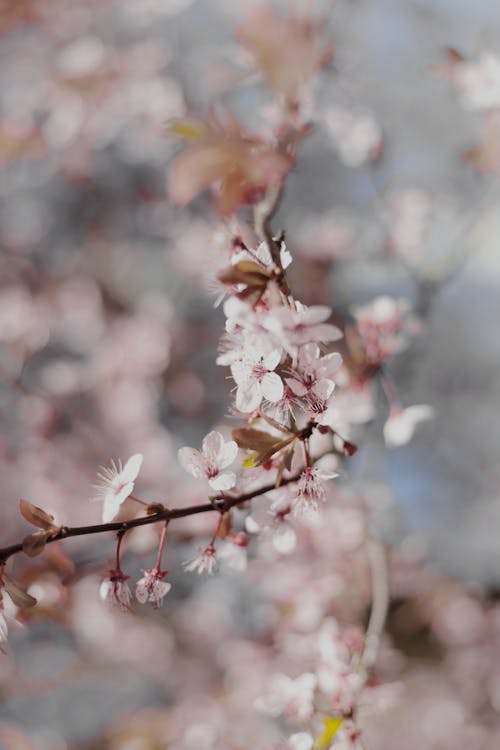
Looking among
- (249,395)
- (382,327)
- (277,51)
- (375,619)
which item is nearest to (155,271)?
(382,327)

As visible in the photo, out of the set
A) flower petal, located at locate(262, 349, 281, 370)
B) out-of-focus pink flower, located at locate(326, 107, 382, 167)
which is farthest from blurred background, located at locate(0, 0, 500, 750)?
flower petal, located at locate(262, 349, 281, 370)

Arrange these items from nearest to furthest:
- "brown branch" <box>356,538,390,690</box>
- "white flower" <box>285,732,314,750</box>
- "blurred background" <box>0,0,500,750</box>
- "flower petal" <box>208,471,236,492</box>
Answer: "flower petal" <box>208,471,236,492</box>
"white flower" <box>285,732,314,750</box>
"brown branch" <box>356,538,390,690</box>
"blurred background" <box>0,0,500,750</box>

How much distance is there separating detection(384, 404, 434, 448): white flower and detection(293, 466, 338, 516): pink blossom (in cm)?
35

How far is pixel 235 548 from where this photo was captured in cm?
86

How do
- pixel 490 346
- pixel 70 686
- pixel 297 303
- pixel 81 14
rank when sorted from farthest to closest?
pixel 490 346
pixel 81 14
pixel 70 686
pixel 297 303

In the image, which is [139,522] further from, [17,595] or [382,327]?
[382,327]

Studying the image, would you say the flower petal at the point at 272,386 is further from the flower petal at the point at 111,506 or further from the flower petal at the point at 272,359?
the flower petal at the point at 111,506

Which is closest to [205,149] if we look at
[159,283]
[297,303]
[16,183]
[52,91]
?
[297,303]

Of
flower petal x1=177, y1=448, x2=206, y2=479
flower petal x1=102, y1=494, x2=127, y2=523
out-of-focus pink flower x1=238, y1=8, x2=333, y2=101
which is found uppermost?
out-of-focus pink flower x1=238, y1=8, x2=333, y2=101

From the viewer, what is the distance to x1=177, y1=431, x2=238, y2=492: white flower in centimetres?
72

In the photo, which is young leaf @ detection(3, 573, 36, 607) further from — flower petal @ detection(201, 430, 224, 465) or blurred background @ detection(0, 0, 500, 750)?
blurred background @ detection(0, 0, 500, 750)

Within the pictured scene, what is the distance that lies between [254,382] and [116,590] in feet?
0.84

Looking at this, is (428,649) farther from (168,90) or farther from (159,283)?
(168,90)

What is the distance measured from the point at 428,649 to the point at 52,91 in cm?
266
